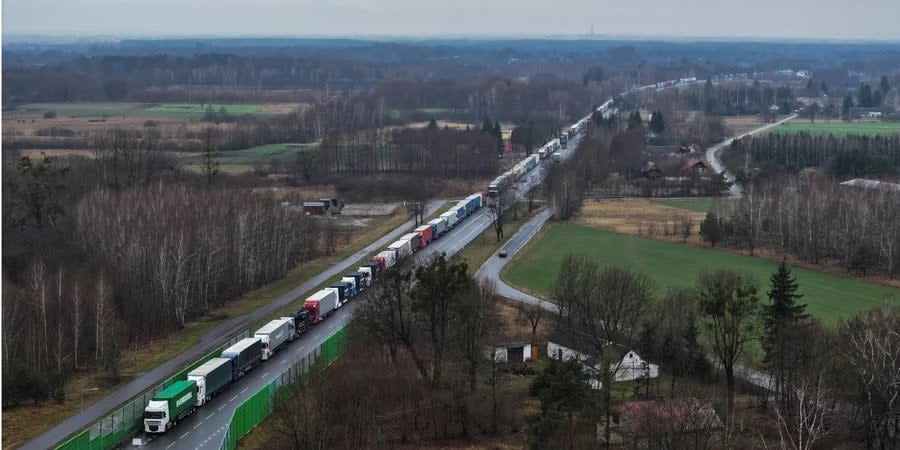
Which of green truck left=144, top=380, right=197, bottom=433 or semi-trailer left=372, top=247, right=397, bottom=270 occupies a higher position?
semi-trailer left=372, top=247, right=397, bottom=270

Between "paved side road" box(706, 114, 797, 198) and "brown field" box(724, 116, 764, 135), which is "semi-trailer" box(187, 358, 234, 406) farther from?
"brown field" box(724, 116, 764, 135)

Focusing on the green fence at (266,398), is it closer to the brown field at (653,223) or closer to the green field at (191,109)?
the brown field at (653,223)

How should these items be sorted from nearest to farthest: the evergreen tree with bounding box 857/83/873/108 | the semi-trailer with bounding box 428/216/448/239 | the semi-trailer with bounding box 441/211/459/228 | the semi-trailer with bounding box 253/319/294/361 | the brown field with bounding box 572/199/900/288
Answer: the semi-trailer with bounding box 253/319/294/361
the brown field with bounding box 572/199/900/288
the semi-trailer with bounding box 428/216/448/239
the semi-trailer with bounding box 441/211/459/228
the evergreen tree with bounding box 857/83/873/108

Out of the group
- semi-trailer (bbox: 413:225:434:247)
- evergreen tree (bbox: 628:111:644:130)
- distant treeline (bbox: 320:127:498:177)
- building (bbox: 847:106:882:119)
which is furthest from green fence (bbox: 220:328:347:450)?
building (bbox: 847:106:882:119)

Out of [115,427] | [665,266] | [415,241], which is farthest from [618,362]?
[415,241]

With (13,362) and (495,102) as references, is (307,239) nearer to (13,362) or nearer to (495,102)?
(13,362)
